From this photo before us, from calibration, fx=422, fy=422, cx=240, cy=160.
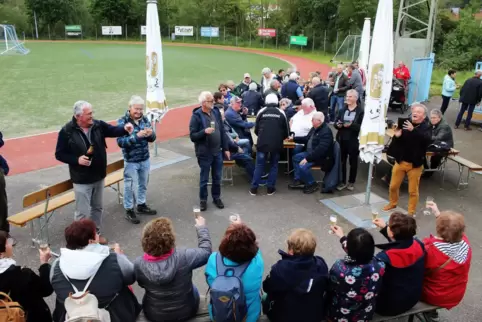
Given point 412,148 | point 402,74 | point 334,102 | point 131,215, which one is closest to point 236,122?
point 131,215

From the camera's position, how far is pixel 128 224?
259 inches

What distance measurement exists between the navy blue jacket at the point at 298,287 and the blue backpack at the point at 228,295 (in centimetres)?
31

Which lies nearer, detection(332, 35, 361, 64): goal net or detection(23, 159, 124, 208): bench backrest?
detection(23, 159, 124, 208): bench backrest

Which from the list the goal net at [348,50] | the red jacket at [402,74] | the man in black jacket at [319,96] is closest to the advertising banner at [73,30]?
the goal net at [348,50]

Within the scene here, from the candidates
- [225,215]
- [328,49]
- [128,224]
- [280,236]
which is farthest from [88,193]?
[328,49]

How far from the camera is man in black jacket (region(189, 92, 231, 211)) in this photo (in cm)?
674

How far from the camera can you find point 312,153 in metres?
7.60

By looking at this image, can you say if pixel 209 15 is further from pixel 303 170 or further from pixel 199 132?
pixel 199 132

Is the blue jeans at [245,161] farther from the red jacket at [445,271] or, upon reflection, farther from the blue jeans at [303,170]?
the red jacket at [445,271]

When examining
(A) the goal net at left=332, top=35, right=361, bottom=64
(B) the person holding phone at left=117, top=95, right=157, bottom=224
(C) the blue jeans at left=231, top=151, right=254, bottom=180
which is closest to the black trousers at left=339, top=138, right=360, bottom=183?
(C) the blue jeans at left=231, top=151, right=254, bottom=180

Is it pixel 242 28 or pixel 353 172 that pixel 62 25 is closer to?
pixel 242 28

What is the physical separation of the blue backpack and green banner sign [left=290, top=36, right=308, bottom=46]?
4494 centimetres

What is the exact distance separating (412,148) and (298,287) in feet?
12.7

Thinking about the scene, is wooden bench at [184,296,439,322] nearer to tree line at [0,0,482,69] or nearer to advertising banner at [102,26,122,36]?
tree line at [0,0,482,69]
